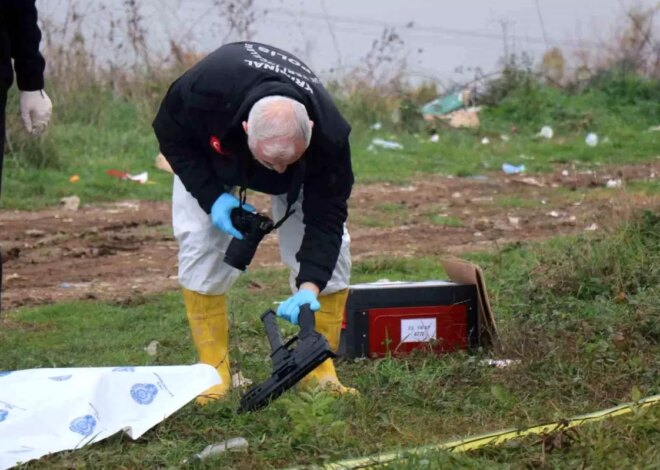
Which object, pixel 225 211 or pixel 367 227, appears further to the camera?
pixel 367 227

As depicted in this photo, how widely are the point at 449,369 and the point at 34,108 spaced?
1803 millimetres

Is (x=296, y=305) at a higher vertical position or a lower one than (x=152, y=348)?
higher

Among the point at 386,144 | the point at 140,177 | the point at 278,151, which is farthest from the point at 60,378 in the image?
the point at 386,144

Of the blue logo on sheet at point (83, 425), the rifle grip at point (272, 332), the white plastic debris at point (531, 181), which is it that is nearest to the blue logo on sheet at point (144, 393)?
the blue logo on sheet at point (83, 425)

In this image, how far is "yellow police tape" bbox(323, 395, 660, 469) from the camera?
10.1 feet

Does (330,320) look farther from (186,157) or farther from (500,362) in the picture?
(186,157)

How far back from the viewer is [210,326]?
Result: 4.09 m

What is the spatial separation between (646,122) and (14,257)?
8143 mm

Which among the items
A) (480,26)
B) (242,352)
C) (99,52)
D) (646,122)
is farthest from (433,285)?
(480,26)

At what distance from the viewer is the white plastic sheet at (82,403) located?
330 centimetres

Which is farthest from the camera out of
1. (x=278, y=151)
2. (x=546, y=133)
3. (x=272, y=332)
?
(x=546, y=133)

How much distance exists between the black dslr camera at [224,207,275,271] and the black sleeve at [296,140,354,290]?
0.17 m

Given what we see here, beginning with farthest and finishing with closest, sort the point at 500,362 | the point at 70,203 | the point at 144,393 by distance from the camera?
1. the point at 70,203
2. the point at 500,362
3. the point at 144,393

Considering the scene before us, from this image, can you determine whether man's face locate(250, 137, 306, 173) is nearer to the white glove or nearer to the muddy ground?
the white glove
